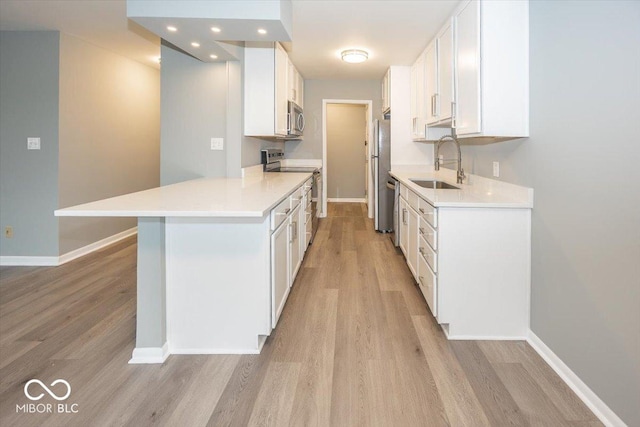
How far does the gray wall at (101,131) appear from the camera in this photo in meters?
4.19

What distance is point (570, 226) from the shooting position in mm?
1971

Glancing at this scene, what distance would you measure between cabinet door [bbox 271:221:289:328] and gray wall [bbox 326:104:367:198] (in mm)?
6175

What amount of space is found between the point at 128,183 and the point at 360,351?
4272mm

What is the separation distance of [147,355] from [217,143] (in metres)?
2.00

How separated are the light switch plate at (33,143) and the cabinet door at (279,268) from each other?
119 inches

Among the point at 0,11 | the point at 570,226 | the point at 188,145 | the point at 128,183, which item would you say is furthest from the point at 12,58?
the point at 570,226

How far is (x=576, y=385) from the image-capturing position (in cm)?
189

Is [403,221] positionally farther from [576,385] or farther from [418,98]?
[576,385]

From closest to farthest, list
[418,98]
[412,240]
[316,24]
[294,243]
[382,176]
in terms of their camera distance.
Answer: [294,243], [412,240], [316,24], [418,98], [382,176]

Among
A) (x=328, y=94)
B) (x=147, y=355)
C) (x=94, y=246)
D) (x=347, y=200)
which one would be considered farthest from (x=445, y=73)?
(x=347, y=200)

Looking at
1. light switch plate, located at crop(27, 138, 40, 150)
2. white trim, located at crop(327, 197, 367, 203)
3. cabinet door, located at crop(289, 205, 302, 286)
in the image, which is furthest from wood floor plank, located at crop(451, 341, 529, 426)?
white trim, located at crop(327, 197, 367, 203)

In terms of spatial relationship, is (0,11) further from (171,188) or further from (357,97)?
(357,97)

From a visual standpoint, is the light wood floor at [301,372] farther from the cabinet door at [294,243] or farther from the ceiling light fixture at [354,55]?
the ceiling light fixture at [354,55]

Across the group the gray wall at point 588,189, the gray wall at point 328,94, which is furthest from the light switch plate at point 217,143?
the gray wall at point 328,94
